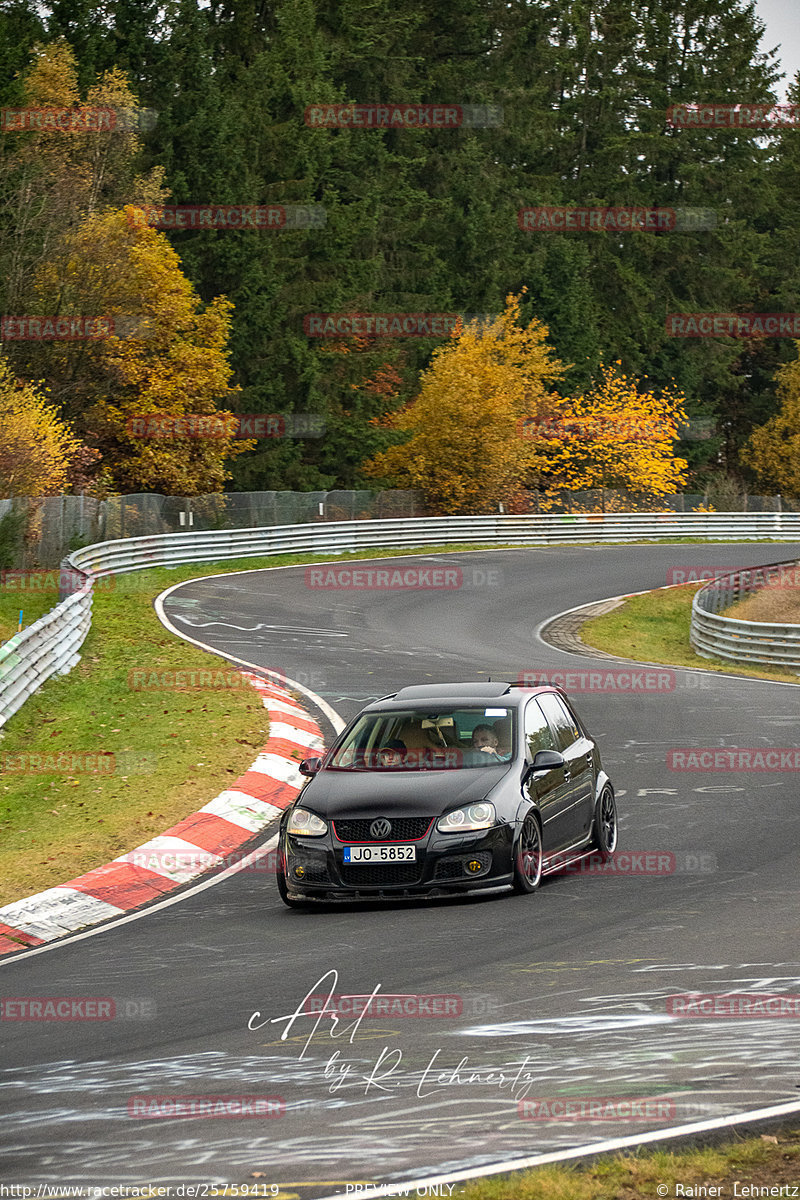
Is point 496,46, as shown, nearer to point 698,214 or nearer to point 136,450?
point 698,214

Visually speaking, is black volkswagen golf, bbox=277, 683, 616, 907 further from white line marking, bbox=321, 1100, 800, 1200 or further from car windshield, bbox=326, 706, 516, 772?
white line marking, bbox=321, 1100, 800, 1200

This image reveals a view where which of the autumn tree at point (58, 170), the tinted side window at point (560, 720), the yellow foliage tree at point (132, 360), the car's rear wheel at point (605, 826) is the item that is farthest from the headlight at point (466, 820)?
the autumn tree at point (58, 170)

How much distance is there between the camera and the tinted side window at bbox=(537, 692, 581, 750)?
12.1m

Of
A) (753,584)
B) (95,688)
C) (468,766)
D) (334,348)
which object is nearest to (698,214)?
(334,348)

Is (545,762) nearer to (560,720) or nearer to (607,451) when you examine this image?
(560,720)

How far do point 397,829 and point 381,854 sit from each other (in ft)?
0.65

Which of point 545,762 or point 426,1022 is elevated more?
point 545,762

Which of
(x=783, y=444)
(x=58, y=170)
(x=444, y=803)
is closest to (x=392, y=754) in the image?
(x=444, y=803)

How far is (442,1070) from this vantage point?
646cm

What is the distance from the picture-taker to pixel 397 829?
10.2m

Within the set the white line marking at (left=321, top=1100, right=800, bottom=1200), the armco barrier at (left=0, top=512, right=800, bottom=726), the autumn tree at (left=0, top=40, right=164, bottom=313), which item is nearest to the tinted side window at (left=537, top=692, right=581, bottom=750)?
the white line marking at (left=321, top=1100, right=800, bottom=1200)

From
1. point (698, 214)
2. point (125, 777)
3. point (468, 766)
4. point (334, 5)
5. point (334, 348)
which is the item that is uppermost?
point (334, 5)

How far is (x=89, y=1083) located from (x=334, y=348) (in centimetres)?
6198

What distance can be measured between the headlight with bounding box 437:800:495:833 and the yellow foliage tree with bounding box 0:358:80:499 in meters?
28.0
